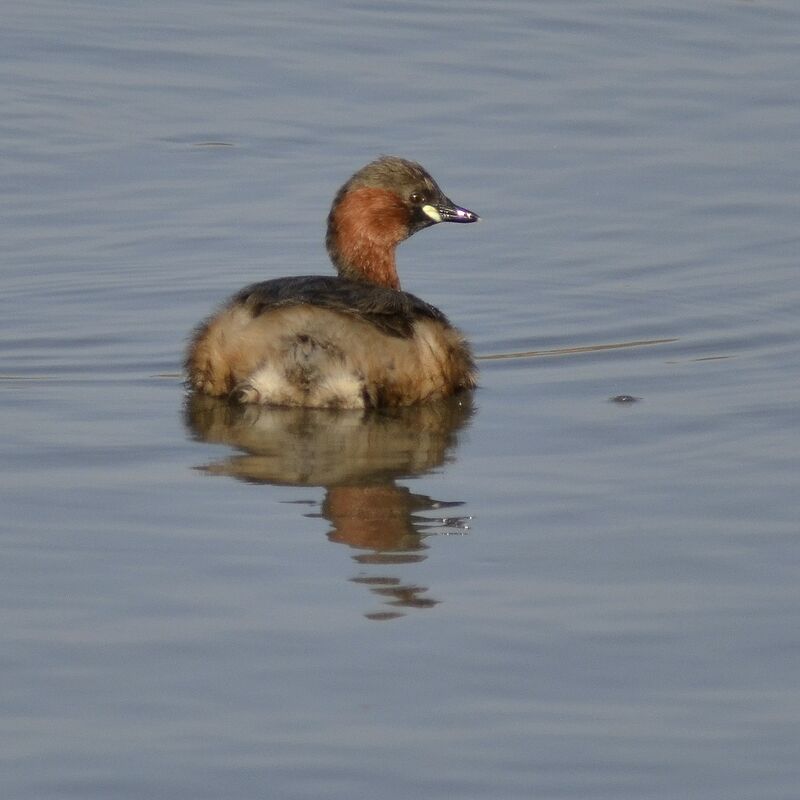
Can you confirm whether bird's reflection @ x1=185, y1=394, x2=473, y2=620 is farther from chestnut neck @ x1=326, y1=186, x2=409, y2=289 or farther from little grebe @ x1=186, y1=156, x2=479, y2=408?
chestnut neck @ x1=326, y1=186, x2=409, y2=289

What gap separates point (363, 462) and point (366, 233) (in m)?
1.84

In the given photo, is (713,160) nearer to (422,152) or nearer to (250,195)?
(422,152)

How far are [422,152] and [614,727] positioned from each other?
7.23m

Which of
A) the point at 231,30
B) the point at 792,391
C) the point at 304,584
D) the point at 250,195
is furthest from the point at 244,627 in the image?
the point at 231,30

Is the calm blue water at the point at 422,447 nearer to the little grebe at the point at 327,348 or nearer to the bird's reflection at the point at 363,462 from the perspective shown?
the bird's reflection at the point at 363,462

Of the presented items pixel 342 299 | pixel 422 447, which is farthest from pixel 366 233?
pixel 422 447

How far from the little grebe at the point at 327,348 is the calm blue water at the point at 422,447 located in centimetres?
12

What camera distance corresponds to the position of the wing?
7.14m

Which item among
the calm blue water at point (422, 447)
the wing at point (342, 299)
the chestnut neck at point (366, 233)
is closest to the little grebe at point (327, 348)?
the wing at point (342, 299)

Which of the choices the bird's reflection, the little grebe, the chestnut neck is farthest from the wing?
the chestnut neck

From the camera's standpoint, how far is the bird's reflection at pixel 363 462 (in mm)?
5598

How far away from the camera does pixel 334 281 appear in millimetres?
7336

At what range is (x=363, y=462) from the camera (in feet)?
21.8

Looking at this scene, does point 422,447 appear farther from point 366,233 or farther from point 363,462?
point 366,233
